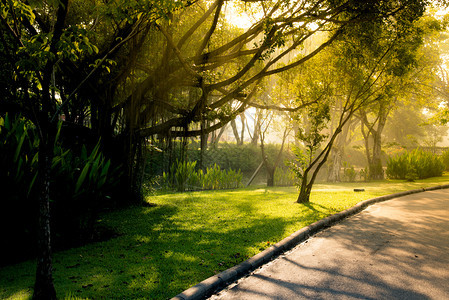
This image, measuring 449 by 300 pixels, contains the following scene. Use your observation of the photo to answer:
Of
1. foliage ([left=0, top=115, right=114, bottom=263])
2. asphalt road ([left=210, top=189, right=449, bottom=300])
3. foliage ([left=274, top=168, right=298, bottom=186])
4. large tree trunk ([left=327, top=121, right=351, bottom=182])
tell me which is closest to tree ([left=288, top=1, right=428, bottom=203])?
asphalt road ([left=210, top=189, right=449, bottom=300])

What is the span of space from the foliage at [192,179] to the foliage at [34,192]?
21.2 feet

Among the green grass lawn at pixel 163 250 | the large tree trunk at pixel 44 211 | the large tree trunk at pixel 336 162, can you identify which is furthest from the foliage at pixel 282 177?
the large tree trunk at pixel 44 211

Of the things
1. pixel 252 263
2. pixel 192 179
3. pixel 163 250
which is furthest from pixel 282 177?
pixel 252 263

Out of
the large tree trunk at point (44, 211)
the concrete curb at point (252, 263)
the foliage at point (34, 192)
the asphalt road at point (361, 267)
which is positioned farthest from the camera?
the foliage at point (34, 192)

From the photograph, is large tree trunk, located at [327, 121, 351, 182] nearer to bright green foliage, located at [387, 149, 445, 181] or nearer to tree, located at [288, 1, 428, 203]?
bright green foliage, located at [387, 149, 445, 181]

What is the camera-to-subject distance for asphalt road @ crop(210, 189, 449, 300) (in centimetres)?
411

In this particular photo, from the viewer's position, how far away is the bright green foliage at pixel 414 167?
870 inches

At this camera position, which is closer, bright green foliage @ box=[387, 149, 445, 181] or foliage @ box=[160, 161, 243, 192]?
foliage @ box=[160, 161, 243, 192]

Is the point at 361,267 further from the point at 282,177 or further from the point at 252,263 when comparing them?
the point at 282,177

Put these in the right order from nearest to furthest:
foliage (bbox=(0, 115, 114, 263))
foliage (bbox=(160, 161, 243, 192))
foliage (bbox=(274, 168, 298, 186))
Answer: foliage (bbox=(0, 115, 114, 263)), foliage (bbox=(160, 161, 243, 192)), foliage (bbox=(274, 168, 298, 186))

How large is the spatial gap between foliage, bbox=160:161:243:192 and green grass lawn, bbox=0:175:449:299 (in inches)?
166

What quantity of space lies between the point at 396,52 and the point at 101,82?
9731 millimetres

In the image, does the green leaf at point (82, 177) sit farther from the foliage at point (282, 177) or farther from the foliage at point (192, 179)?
the foliage at point (282, 177)

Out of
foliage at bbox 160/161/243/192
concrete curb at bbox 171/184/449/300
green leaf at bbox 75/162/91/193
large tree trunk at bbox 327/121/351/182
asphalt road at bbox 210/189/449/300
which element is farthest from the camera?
large tree trunk at bbox 327/121/351/182
